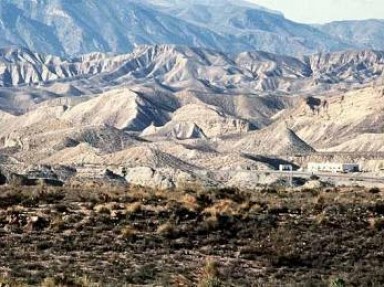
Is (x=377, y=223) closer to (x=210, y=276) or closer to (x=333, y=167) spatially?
(x=210, y=276)

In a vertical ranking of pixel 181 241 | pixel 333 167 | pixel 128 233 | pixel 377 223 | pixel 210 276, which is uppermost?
pixel 333 167

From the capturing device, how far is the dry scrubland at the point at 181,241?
828 inches

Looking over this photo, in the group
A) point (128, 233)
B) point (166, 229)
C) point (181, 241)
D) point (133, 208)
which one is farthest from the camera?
point (133, 208)

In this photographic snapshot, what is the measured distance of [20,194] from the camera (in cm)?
2944

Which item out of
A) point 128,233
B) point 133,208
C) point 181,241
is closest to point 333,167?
point 133,208

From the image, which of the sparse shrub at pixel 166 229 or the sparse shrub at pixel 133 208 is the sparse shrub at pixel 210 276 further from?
the sparse shrub at pixel 133 208

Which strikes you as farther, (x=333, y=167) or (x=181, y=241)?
(x=333, y=167)

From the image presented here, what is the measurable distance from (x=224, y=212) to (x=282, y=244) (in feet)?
10.4

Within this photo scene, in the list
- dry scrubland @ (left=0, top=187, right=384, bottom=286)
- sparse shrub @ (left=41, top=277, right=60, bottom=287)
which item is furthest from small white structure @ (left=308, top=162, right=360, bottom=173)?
sparse shrub @ (left=41, top=277, right=60, bottom=287)

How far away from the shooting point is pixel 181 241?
24578mm

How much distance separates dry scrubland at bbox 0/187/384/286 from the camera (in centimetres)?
2103

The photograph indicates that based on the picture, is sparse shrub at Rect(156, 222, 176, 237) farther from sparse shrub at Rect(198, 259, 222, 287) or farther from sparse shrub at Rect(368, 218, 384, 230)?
sparse shrub at Rect(368, 218, 384, 230)

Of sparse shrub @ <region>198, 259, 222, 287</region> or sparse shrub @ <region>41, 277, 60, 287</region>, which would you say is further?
sparse shrub @ <region>198, 259, 222, 287</region>

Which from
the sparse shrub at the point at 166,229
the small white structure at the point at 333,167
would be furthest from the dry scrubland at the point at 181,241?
the small white structure at the point at 333,167
